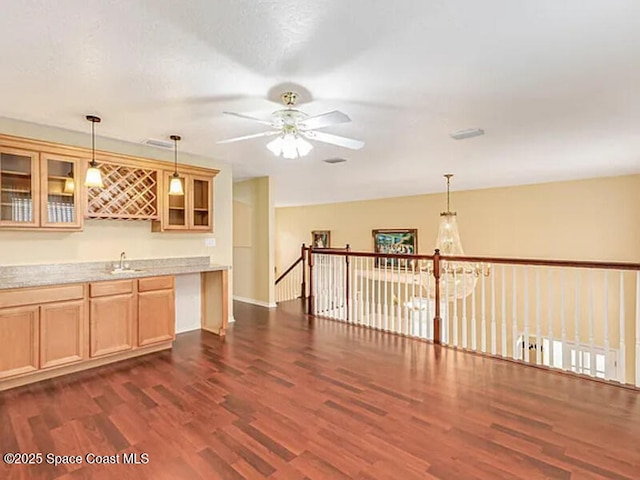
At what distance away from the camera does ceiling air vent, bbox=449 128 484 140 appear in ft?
11.6

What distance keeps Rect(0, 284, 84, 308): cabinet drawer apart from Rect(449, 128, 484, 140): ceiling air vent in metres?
3.94

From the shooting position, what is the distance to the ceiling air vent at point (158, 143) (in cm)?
390

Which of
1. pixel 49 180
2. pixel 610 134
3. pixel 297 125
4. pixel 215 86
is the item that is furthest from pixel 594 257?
pixel 49 180

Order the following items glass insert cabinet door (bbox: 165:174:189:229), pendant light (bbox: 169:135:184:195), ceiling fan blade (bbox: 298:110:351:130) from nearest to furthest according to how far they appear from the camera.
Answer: ceiling fan blade (bbox: 298:110:351:130) < pendant light (bbox: 169:135:184:195) < glass insert cabinet door (bbox: 165:174:189:229)

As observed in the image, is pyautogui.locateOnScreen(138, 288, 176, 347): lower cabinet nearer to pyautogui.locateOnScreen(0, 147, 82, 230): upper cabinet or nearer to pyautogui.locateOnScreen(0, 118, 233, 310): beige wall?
pyautogui.locateOnScreen(0, 118, 233, 310): beige wall

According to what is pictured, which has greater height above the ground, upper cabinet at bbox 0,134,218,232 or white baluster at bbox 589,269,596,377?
upper cabinet at bbox 0,134,218,232

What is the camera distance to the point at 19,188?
3279mm

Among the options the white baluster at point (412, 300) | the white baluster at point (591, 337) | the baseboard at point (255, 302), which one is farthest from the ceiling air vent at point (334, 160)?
the white baluster at point (591, 337)

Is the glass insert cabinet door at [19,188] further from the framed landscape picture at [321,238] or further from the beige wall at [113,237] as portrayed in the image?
the framed landscape picture at [321,238]

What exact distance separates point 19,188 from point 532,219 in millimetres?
7611

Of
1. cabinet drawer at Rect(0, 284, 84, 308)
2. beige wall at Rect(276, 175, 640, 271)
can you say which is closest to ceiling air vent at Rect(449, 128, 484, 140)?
beige wall at Rect(276, 175, 640, 271)

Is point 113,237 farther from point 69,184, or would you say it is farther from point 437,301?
point 437,301

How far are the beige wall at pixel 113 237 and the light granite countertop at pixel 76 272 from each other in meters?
0.07

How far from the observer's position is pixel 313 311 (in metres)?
5.70
